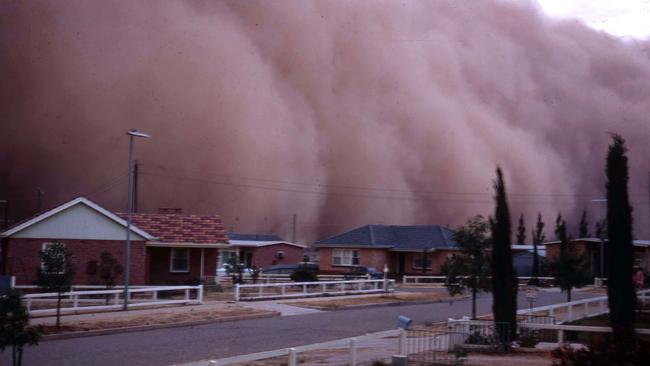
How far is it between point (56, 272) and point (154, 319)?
8.15 ft

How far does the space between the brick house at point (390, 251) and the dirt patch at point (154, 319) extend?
2098cm

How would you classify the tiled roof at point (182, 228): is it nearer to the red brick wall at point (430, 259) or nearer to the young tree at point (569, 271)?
the young tree at point (569, 271)

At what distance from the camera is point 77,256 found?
2588 centimetres

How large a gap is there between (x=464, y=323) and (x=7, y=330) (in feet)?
23.2

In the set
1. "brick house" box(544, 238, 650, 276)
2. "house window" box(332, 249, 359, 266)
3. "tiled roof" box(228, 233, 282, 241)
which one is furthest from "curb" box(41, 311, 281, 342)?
"tiled roof" box(228, 233, 282, 241)

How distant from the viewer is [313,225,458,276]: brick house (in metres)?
41.7

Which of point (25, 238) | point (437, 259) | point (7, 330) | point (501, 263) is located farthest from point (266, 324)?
point (437, 259)

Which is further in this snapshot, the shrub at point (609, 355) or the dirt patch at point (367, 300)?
the dirt patch at point (367, 300)

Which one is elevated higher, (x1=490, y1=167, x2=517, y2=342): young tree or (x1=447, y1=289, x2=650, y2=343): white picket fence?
(x1=490, y1=167, x2=517, y2=342): young tree

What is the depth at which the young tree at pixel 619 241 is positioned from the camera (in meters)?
12.5

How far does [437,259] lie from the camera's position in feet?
137

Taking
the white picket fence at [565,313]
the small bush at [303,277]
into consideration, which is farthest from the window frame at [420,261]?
the white picket fence at [565,313]

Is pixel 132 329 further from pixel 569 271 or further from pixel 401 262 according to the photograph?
pixel 401 262

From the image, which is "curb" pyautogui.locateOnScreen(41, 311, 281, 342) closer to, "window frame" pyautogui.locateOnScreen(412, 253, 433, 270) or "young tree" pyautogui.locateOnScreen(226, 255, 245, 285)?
"young tree" pyautogui.locateOnScreen(226, 255, 245, 285)
